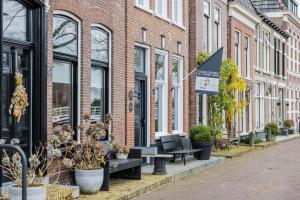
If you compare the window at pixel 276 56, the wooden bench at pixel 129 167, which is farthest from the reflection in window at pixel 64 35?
the window at pixel 276 56

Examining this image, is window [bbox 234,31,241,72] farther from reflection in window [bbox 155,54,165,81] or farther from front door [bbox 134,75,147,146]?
front door [bbox 134,75,147,146]

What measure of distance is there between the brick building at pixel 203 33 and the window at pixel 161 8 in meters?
2.75

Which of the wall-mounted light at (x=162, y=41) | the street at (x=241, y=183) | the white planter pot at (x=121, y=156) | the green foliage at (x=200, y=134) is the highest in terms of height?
the wall-mounted light at (x=162, y=41)

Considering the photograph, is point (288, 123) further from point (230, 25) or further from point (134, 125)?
point (134, 125)

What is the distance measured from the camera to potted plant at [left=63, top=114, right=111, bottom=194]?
32.4ft

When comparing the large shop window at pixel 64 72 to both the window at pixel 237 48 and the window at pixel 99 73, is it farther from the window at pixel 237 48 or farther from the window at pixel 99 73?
the window at pixel 237 48

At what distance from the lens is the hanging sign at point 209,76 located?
58.5 ft

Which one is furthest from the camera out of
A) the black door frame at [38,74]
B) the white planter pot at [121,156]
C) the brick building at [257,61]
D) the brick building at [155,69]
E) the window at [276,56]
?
the window at [276,56]

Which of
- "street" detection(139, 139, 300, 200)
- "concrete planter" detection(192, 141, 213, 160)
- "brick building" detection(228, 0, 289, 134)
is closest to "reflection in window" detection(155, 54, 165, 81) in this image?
"concrete planter" detection(192, 141, 213, 160)

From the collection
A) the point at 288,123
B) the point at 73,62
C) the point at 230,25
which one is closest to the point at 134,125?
the point at 73,62

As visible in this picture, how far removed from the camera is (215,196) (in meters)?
10.7

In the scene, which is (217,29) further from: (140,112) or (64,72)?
(64,72)

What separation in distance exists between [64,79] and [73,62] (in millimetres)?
463

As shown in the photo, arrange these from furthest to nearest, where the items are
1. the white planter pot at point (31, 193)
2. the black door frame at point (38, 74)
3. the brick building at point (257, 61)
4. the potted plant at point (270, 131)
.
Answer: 1. the potted plant at point (270, 131)
2. the brick building at point (257, 61)
3. the black door frame at point (38, 74)
4. the white planter pot at point (31, 193)
